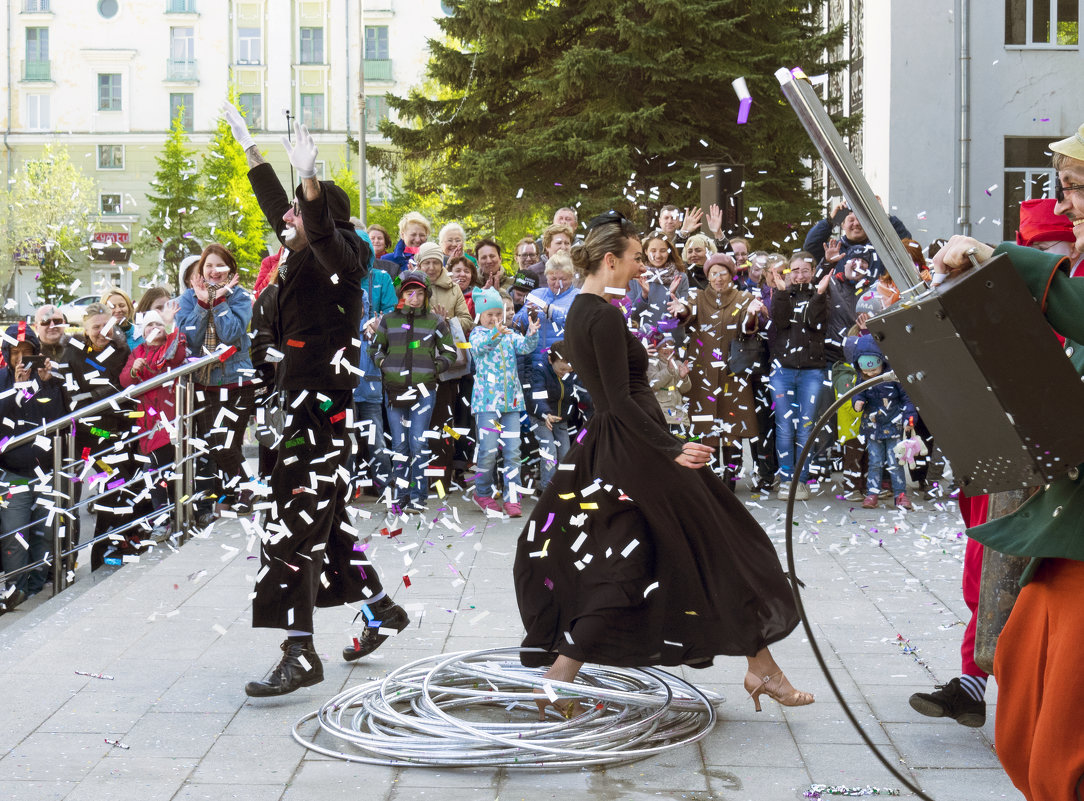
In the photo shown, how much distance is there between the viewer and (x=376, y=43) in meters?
58.2

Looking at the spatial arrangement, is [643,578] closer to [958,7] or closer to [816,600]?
[816,600]

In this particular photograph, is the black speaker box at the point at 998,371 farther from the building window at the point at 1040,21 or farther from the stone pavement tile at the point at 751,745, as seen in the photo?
the building window at the point at 1040,21

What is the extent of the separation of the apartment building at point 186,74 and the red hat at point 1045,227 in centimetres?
5508

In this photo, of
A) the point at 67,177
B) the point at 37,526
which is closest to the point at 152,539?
the point at 37,526

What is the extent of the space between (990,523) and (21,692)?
160 inches

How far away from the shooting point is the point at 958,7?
22375 millimetres

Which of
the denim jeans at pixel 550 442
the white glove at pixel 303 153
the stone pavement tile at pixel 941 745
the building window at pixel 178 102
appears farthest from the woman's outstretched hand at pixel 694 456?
the building window at pixel 178 102

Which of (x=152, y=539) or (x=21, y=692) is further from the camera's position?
(x=152, y=539)

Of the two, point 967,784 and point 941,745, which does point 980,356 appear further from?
point 941,745

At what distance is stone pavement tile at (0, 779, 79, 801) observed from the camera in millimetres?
4328

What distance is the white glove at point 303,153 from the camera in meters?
5.24

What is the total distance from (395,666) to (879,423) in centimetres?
601

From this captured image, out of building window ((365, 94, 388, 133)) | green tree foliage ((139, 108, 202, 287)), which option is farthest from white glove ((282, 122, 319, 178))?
building window ((365, 94, 388, 133))

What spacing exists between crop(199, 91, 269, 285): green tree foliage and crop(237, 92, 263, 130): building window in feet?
39.3
